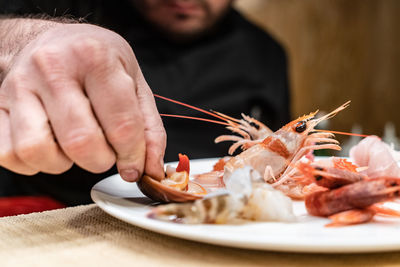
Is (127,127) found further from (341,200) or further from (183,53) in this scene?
(183,53)

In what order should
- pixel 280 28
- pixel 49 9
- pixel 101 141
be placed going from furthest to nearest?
pixel 280 28 → pixel 49 9 → pixel 101 141

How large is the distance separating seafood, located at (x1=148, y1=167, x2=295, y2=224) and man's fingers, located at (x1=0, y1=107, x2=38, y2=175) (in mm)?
207

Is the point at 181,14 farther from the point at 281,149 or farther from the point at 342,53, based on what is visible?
the point at 342,53

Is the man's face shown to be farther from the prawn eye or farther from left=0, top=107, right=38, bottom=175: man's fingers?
left=0, top=107, right=38, bottom=175: man's fingers

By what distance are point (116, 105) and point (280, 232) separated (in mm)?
295

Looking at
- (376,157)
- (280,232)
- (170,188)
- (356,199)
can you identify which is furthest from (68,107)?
(376,157)

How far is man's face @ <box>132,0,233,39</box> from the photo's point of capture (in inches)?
92.4

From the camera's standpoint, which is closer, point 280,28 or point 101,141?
point 101,141

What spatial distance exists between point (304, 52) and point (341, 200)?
3411mm

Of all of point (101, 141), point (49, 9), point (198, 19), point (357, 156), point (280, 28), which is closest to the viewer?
point (101, 141)

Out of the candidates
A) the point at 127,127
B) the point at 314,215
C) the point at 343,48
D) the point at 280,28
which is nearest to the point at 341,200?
the point at 314,215

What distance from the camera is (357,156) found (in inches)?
42.1

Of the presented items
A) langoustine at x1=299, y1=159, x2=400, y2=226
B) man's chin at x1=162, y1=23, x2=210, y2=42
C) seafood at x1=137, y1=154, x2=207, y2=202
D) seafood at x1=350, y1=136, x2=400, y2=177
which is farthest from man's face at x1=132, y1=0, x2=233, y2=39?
langoustine at x1=299, y1=159, x2=400, y2=226

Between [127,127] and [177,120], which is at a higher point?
[127,127]
